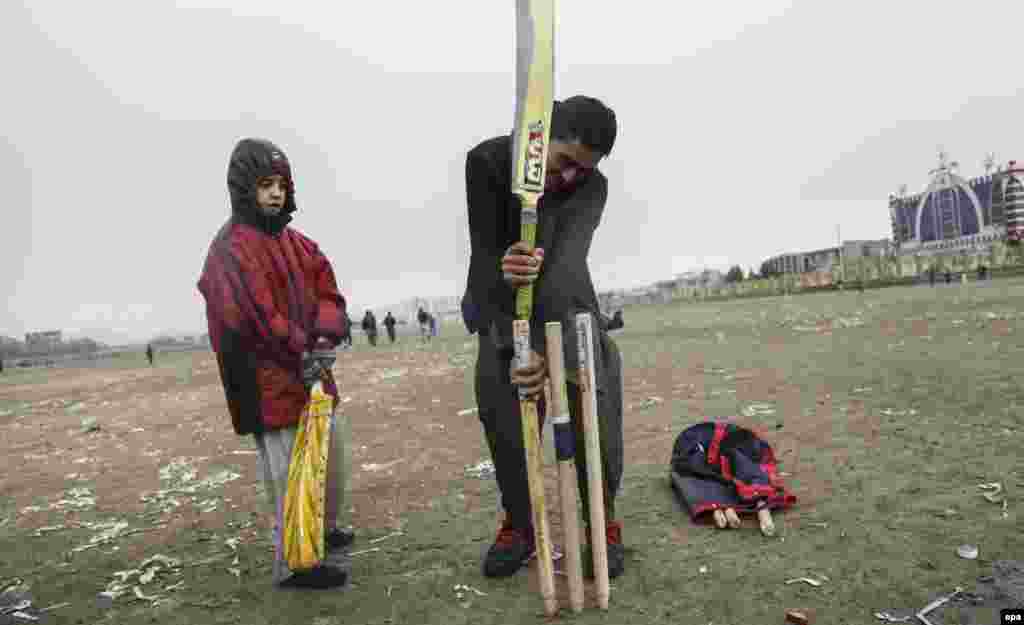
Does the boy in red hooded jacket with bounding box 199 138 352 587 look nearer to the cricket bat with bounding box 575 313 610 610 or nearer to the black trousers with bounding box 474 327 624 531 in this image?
the black trousers with bounding box 474 327 624 531

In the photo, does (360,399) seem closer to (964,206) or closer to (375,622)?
(375,622)

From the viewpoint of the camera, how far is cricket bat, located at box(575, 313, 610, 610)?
2.56 metres

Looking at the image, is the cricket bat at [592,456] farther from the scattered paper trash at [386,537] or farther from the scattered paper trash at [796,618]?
the scattered paper trash at [386,537]

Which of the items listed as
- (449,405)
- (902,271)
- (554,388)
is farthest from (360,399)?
(902,271)

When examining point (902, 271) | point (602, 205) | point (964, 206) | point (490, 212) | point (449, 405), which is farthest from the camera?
point (964, 206)

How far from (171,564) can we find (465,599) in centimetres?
211

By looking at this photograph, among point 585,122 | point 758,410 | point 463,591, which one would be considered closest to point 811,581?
point 463,591

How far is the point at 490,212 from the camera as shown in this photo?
2.92 metres

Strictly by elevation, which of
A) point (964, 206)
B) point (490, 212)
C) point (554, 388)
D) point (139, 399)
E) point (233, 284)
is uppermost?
point (964, 206)

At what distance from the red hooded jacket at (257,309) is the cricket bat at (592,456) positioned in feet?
4.84

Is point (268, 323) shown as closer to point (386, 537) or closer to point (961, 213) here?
point (386, 537)

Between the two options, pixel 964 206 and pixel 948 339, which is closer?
pixel 948 339

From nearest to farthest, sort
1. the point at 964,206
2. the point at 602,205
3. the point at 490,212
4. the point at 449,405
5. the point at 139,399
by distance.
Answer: the point at 490,212, the point at 602,205, the point at 449,405, the point at 139,399, the point at 964,206

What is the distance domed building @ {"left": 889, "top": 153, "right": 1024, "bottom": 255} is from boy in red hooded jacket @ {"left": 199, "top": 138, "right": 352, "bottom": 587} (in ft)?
359
